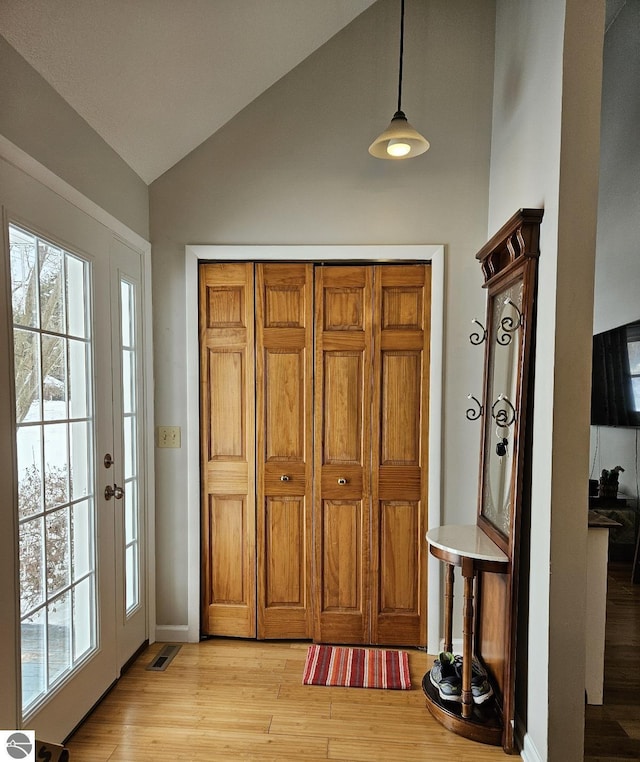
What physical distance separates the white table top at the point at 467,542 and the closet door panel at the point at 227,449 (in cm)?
104

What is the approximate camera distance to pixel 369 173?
2850 millimetres

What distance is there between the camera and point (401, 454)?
9.43 ft

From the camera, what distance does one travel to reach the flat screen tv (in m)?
4.00

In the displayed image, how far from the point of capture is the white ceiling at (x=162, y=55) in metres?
1.83

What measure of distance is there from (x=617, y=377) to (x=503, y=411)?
245 centimetres

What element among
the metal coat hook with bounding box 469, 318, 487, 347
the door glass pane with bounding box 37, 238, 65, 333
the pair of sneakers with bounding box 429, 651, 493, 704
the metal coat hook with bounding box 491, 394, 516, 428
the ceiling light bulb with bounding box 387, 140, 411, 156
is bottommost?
the pair of sneakers with bounding box 429, 651, 493, 704

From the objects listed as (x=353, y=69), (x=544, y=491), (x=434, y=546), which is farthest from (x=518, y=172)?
(x=434, y=546)

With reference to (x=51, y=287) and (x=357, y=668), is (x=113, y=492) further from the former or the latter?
(x=357, y=668)

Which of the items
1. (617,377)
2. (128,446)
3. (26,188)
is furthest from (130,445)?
(617,377)

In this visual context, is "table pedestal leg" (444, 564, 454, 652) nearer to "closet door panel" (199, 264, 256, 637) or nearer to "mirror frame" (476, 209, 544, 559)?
"mirror frame" (476, 209, 544, 559)

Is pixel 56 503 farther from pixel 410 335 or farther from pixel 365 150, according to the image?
pixel 365 150

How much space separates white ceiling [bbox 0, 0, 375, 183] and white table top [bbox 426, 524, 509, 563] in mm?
2253

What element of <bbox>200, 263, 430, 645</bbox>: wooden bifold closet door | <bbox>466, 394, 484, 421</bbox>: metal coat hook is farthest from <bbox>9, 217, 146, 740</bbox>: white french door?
<bbox>466, 394, 484, 421</bbox>: metal coat hook

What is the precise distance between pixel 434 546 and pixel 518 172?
1630 mm
